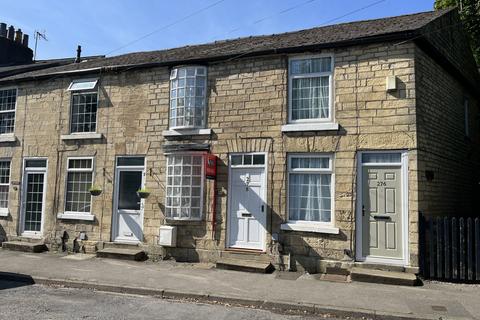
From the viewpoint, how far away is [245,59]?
11367 mm

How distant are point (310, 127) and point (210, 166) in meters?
2.62

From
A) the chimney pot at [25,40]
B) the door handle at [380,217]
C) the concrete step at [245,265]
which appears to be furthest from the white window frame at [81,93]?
the chimney pot at [25,40]

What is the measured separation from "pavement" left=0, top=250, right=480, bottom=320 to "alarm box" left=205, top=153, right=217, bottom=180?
2.20 metres

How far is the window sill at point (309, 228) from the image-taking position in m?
9.87

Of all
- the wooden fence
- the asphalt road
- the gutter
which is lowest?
the asphalt road

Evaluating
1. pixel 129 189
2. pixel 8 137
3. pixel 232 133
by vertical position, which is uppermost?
pixel 8 137

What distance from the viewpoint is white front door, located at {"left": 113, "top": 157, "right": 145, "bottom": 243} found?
12250mm

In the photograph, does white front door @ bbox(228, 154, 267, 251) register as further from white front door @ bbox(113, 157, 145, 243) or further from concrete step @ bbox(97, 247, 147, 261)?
white front door @ bbox(113, 157, 145, 243)

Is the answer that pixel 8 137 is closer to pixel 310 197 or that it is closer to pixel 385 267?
pixel 310 197

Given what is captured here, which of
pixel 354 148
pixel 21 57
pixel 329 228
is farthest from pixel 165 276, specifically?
pixel 21 57

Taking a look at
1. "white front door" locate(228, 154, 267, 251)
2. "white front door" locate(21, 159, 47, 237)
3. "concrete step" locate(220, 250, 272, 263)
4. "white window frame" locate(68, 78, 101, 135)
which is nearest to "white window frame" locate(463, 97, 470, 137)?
"white front door" locate(228, 154, 267, 251)

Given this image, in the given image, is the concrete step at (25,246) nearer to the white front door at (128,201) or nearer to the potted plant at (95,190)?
the potted plant at (95,190)

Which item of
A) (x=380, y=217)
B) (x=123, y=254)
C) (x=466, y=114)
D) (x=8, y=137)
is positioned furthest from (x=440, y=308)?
(x=8, y=137)

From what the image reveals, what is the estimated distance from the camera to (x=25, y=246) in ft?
43.0
